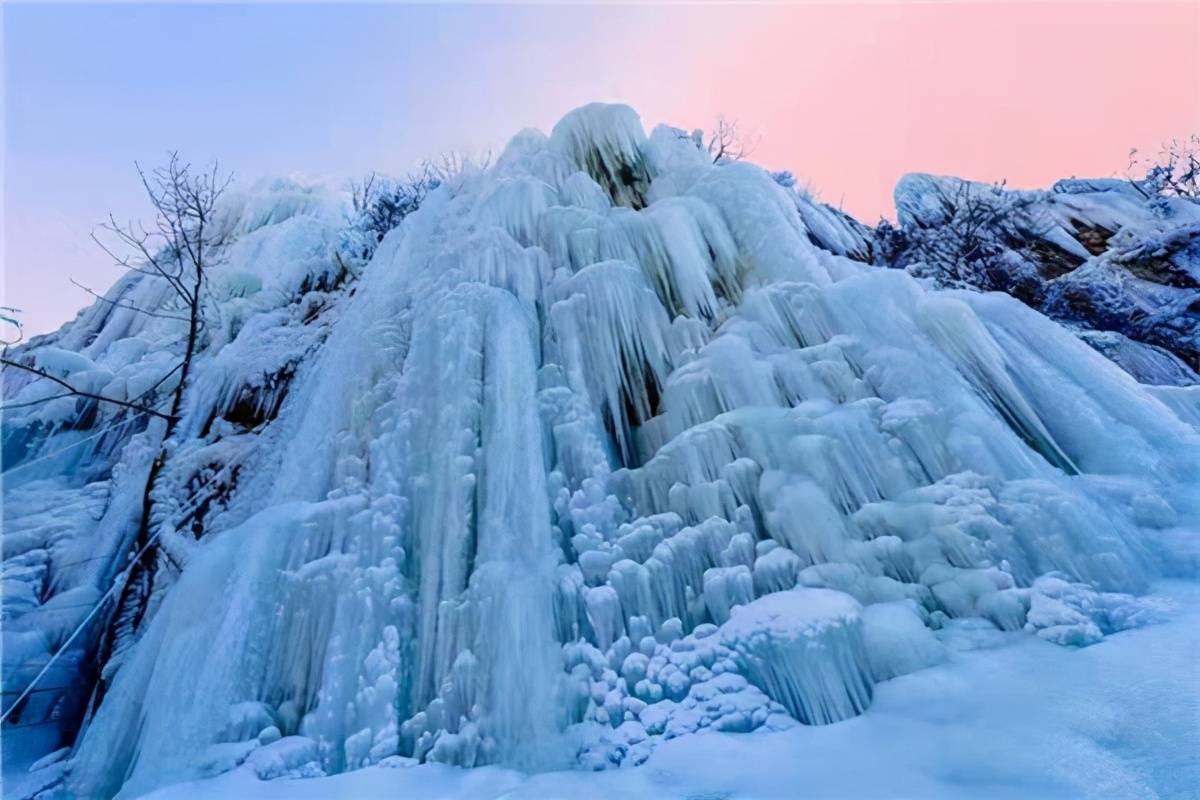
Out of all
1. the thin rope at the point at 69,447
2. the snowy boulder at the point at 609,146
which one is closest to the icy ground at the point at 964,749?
the thin rope at the point at 69,447

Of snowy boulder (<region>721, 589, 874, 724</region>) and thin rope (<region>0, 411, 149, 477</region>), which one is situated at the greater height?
thin rope (<region>0, 411, 149, 477</region>)

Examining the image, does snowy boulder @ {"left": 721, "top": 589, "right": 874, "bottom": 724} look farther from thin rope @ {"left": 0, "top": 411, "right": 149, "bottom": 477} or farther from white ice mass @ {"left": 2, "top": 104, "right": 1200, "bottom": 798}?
thin rope @ {"left": 0, "top": 411, "right": 149, "bottom": 477}

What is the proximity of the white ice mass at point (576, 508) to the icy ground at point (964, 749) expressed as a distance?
11 centimetres

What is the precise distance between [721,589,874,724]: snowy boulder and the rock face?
523 cm

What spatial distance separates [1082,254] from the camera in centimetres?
906

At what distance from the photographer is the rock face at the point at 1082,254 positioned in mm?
7000

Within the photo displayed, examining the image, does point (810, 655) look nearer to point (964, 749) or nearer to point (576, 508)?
point (964, 749)

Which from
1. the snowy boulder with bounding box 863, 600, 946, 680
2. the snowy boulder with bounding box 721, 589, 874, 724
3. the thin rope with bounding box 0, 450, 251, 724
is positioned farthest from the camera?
the thin rope with bounding box 0, 450, 251, 724

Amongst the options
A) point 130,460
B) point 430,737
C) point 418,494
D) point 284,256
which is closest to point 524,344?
point 418,494

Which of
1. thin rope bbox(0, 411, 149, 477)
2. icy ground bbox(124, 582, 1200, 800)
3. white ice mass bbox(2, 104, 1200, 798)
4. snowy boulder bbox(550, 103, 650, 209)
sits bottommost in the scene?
icy ground bbox(124, 582, 1200, 800)

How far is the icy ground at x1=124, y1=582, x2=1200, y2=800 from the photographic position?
7.82 ft

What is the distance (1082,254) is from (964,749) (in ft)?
29.1

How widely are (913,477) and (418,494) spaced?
8.82 feet

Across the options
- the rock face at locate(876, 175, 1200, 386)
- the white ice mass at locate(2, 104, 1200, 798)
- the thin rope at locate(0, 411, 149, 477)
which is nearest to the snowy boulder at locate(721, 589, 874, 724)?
the white ice mass at locate(2, 104, 1200, 798)
